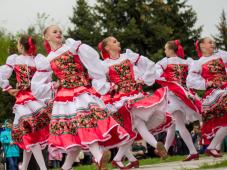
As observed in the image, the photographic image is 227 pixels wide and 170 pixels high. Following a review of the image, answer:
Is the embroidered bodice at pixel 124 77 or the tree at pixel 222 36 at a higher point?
the tree at pixel 222 36

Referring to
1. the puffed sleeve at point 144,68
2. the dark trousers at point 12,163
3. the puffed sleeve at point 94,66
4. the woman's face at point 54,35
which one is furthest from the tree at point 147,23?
the puffed sleeve at point 94,66

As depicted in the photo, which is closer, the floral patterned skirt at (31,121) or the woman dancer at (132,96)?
the floral patterned skirt at (31,121)

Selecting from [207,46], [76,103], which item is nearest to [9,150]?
[207,46]

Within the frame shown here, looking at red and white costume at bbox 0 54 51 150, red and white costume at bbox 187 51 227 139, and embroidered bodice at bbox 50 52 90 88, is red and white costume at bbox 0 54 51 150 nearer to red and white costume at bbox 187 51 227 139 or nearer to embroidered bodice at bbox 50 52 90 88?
embroidered bodice at bbox 50 52 90 88

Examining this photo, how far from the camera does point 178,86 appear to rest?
1176cm

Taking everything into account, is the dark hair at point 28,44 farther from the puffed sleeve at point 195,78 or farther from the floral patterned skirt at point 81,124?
the puffed sleeve at point 195,78

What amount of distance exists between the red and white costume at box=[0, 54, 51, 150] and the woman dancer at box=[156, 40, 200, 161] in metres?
2.22

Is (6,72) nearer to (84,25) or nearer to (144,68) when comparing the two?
(144,68)

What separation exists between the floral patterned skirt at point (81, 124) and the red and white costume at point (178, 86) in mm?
2919

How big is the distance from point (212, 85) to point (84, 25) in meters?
25.1

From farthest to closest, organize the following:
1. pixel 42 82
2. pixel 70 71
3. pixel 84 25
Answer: pixel 84 25, pixel 42 82, pixel 70 71

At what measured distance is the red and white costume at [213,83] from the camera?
11875mm

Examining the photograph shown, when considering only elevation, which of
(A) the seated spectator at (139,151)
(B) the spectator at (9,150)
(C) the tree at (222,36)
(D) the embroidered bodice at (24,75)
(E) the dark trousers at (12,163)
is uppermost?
(C) the tree at (222,36)

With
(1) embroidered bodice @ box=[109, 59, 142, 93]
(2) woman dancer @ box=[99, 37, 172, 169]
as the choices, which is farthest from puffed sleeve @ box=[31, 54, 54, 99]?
(1) embroidered bodice @ box=[109, 59, 142, 93]
